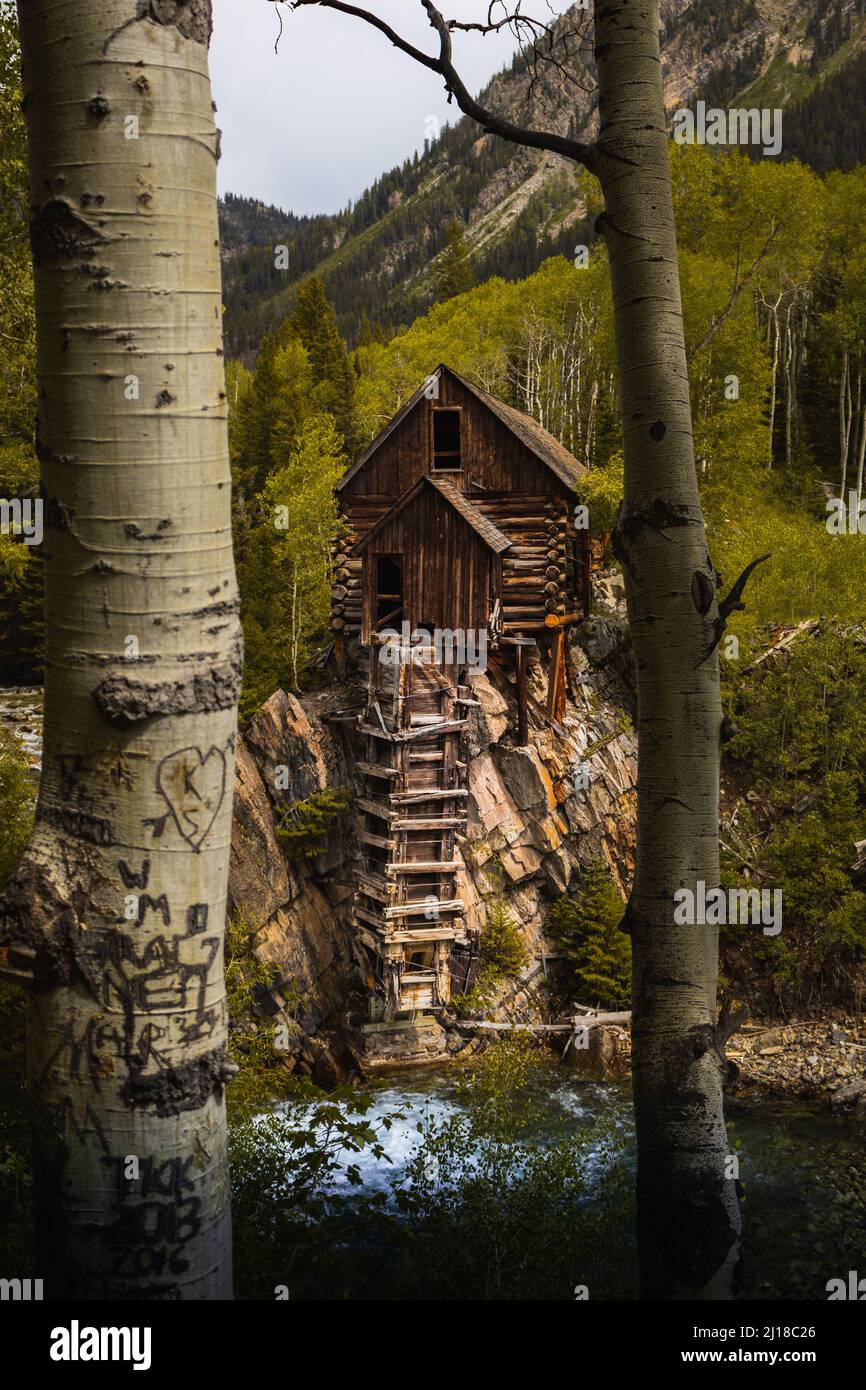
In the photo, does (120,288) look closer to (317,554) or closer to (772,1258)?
(772,1258)

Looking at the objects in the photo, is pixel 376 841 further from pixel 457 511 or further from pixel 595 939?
pixel 457 511

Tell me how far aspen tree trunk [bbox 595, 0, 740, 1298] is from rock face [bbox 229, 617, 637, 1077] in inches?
612

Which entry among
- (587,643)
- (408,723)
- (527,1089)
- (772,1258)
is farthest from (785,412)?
(772,1258)

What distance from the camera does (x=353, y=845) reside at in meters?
20.9

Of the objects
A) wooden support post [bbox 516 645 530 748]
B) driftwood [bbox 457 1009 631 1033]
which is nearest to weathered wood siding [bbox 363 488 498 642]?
wooden support post [bbox 516 645 530 748]

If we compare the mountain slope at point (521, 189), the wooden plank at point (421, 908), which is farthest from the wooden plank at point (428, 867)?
the mountain slope at point (521, 189)

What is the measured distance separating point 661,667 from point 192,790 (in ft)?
8.01

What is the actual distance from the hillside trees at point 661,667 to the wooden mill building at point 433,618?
15.0m

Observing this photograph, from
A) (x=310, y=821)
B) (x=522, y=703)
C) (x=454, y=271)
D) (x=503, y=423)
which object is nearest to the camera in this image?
(x=310, y=821)

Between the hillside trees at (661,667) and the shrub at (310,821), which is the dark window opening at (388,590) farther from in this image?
the hillside trees at (661,667)

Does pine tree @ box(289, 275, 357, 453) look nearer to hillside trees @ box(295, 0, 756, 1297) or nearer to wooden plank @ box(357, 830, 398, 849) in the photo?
wooden plank @ box(357, 830, 398, 849)

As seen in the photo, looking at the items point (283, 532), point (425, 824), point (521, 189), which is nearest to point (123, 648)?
point (425, 824)

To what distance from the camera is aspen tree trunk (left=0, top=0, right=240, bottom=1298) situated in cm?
213

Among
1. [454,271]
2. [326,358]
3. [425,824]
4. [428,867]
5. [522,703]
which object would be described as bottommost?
[428,867]
